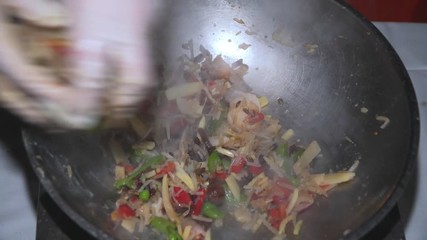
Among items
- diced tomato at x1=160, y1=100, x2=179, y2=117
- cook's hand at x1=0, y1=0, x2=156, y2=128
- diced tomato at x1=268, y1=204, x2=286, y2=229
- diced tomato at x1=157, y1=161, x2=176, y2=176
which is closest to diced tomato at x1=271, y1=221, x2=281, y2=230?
diced tomato at x1=268, y1=204, x2=286, y2=229

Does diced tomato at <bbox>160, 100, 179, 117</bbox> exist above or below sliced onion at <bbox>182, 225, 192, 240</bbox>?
above

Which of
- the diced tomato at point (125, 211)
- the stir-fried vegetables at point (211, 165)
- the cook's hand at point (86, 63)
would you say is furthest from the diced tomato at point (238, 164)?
the cook's hand at point (86, 63)

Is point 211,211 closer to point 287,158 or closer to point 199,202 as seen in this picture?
point 199,202

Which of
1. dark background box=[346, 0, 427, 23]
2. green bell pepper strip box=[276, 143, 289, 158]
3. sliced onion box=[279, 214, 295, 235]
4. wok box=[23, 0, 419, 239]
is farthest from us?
dark background box=[346, 0, 427, 23]

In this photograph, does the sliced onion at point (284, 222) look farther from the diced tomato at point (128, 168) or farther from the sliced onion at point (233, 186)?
the diced tomato at point (128, 168)

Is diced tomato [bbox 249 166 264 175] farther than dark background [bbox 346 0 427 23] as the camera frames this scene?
No

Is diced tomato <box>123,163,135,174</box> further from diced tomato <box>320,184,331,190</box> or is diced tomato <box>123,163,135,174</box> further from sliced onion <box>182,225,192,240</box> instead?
diced tomato <box>320,184,331,190</box>
